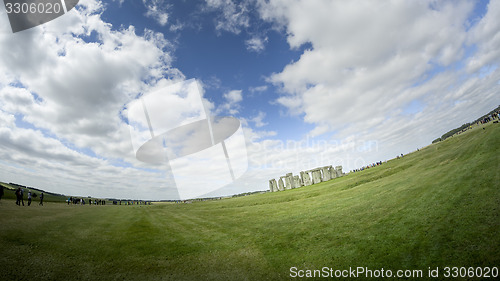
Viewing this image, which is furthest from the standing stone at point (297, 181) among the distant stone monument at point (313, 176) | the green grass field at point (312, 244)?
the green grass field at point (312, 244)

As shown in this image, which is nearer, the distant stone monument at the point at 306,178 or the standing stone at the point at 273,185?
the distant stone monument at the point at 306,178

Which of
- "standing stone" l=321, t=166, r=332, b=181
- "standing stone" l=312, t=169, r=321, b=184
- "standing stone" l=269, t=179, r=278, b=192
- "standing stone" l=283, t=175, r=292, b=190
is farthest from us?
"standing stone" l=269, t=179, r=278, b=192

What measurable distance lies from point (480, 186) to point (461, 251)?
837 centimetres

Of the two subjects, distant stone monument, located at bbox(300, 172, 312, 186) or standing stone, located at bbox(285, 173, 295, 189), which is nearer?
distant stone monument, located at bbox(300, 172, 312, 186)

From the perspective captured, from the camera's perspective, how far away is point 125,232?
20.4m

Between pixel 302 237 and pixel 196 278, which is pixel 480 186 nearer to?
pixel 302 237

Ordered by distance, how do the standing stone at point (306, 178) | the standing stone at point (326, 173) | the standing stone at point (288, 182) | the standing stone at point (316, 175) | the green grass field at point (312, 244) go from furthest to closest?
the standing stone at point (288, 182) < the standing stone at point (306, 178) < the standing stone at point (316, 175) < the standing stone at point (326, 173) < the green grass field at point (312, 244)

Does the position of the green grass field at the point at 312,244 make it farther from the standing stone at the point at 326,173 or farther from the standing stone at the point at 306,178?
the standing stone at the point at 306,178

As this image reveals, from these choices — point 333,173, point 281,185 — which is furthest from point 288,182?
point 333,173

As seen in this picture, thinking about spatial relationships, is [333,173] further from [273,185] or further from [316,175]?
[273,185]

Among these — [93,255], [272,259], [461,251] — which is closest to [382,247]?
[461,251]

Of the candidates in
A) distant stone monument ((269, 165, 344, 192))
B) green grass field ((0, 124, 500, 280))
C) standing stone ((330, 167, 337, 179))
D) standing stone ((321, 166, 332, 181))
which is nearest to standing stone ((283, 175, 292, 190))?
distant stone monument ((269, 165, 344, 192))

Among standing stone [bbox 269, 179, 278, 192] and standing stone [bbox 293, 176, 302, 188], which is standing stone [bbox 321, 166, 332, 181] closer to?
standing stone [bbox 293, 176, 302, 188]

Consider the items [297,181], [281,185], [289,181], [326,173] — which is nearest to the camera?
[326,173]
